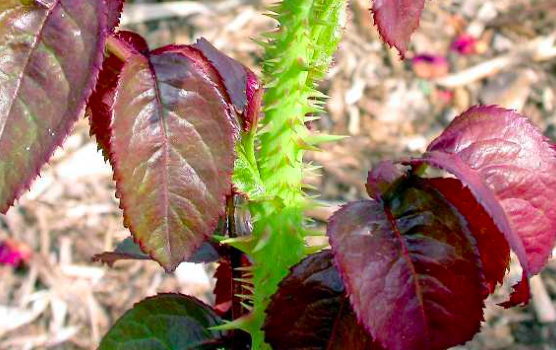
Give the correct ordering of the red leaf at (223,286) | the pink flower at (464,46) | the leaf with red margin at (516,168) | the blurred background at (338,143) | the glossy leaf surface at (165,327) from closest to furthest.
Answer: the leaf with red margin at (516,168) < the glossy leaf surface at (165,327) < the red leaf at (223,286) < the blurred background at (338,143) < the pink flower at (464,46)

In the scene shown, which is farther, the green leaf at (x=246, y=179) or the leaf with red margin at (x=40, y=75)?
the green leaf at (x=246, y=179)

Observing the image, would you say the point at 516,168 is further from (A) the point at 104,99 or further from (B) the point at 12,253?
(B) the point at 12,253

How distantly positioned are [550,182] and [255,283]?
0.98 feet

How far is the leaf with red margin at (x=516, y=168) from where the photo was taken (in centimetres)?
73

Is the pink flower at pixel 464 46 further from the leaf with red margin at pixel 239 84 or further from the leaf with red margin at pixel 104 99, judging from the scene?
the leaf with red margin at pixel 104 99

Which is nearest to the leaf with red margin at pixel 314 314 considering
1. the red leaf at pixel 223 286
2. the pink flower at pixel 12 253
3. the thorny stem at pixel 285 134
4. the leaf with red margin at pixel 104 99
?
the thorny stem at pixel 285 134

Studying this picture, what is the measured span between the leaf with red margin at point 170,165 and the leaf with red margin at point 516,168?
0.57ft

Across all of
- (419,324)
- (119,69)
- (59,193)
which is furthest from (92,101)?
(59,193)

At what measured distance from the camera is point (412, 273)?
73cm

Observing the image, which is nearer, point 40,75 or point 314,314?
point 40,75

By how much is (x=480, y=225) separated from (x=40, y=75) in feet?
1.37

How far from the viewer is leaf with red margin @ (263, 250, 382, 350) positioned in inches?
30.6

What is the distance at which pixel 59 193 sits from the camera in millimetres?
2607

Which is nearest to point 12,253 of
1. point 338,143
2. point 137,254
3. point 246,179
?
point 338,143
